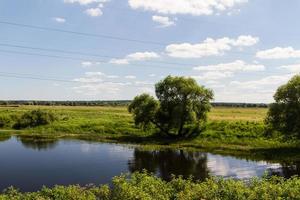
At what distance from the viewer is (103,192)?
2194 centimetres

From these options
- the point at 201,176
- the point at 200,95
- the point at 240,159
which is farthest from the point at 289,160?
the point at 200,95

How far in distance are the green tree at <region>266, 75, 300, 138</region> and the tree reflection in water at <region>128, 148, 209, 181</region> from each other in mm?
12997

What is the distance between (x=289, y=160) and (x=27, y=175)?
3470cm

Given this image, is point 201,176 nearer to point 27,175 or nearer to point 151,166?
point 151,166

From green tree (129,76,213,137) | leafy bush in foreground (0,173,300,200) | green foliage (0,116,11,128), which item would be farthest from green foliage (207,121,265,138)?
leafy bush in foreground (0,173,300,200)

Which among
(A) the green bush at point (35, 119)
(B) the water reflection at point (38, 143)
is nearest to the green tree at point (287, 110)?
(B) the water reflection at point (38, 143)

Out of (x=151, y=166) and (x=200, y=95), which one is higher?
(x=200, y=95)

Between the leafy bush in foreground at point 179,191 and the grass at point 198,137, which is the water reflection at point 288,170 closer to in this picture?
the grass at point 198,137

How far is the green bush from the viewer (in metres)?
106

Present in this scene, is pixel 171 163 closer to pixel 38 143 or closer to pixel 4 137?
pixel 38 143

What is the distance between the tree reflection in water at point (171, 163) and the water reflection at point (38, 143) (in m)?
16.6

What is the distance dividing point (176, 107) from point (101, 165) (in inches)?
1183

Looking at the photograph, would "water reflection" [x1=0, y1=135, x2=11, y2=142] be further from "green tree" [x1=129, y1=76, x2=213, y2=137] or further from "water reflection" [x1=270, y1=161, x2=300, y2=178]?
"water reflection" [x1=270, y1=161, x2=300, y2=178]

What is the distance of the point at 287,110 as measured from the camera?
222 ft
